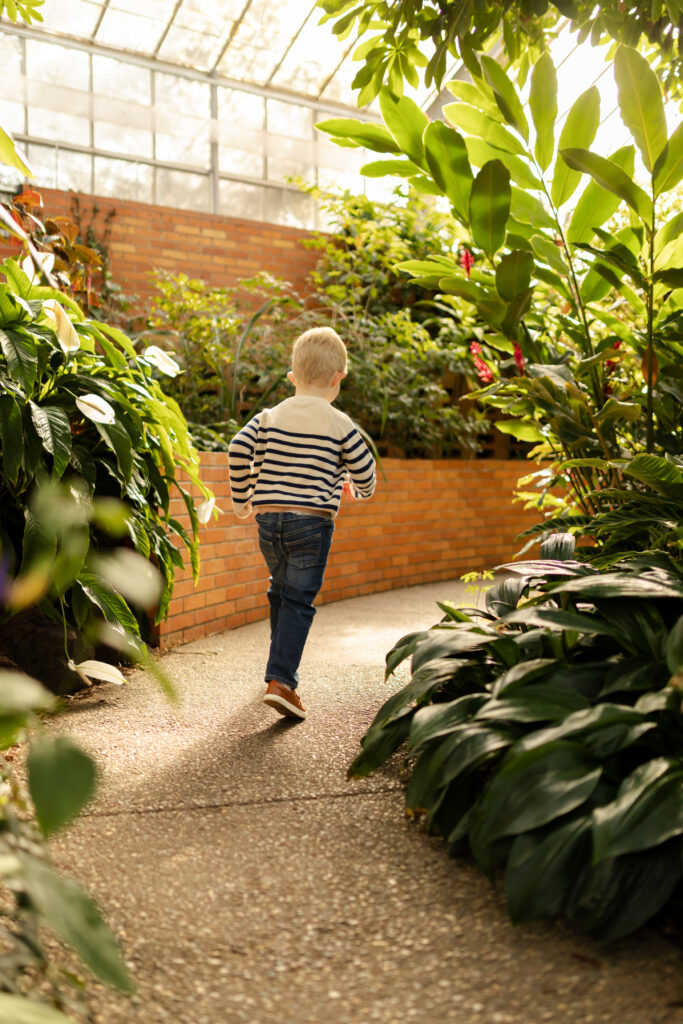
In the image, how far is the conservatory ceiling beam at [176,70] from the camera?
9039 millimetres

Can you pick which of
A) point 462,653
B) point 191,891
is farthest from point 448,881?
point 462,653

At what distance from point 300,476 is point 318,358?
0.45 m

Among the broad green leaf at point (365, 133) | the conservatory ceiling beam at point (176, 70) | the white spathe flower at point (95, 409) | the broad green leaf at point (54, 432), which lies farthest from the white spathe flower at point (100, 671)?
the conservatory ceiling beam at point (176, 70)

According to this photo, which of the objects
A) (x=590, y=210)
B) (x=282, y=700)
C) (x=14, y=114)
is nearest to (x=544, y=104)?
(x=590, y=210)

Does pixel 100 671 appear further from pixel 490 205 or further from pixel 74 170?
pixel 74 170

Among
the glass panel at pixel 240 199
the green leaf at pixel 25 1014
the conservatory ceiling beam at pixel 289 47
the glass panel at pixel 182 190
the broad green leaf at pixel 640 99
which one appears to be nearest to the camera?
the green leaf at pixel 25 1014

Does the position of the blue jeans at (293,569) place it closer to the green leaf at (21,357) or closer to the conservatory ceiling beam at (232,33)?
the green leaf at (21,357)

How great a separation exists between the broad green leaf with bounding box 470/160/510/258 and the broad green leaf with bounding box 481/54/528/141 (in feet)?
0.97

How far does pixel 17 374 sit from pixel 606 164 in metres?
1.79

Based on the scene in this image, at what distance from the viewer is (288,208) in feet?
34.0

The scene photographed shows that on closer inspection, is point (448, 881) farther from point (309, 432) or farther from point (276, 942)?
point (309, 432)

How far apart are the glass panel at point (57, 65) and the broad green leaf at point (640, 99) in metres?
8.65

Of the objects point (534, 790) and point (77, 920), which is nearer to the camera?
point (77, 920)

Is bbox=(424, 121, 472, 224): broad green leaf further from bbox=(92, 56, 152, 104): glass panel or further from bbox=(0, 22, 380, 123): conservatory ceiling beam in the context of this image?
bbox=(0, 22, 380, 123): conservatory ceiling beam
